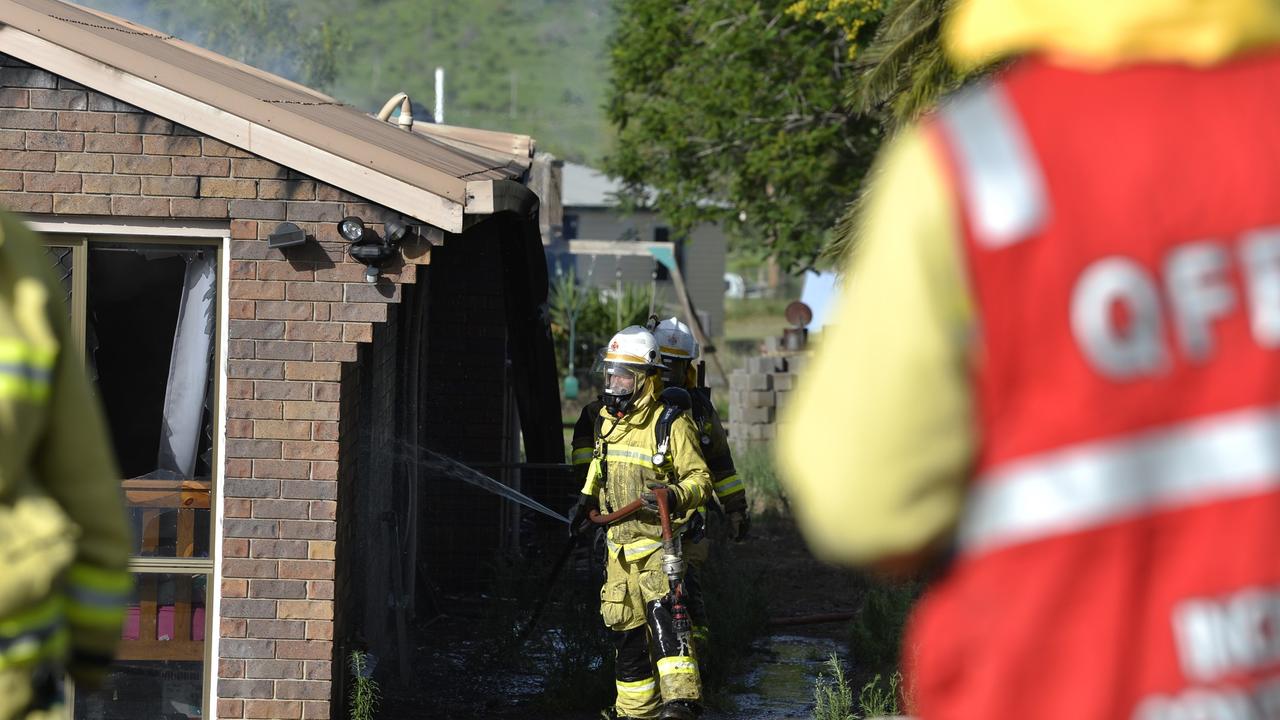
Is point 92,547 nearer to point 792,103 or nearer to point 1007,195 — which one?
point 1007,195

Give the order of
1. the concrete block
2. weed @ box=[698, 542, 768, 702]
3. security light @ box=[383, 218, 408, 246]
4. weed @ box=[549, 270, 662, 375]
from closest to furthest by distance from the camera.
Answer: security light @ box=[383, 218, 408, 246]
weed @ box=[698, 542, 768, 702]
the concrete block
weed @ box=[549, 270, 662, 375]

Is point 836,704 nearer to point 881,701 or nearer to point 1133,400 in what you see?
point 881,701

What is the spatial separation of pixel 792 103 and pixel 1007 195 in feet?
61.7

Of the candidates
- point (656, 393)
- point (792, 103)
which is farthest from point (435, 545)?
point (792, 103)

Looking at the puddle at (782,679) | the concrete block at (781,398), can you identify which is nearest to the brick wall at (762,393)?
the concrete block at (781,398)

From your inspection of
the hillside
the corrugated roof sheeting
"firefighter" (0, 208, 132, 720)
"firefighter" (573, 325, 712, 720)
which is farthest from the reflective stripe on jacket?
the hillside

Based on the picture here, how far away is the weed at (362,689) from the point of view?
703 centimetres

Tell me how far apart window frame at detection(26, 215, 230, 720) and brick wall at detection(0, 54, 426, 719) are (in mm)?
61

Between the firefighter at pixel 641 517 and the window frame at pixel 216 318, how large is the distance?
1849mm

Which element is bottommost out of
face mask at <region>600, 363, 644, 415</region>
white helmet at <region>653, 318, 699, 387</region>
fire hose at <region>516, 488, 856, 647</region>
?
fire hose at <region>516, 488, 856, 647</region>

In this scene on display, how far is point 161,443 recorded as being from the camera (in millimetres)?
6895

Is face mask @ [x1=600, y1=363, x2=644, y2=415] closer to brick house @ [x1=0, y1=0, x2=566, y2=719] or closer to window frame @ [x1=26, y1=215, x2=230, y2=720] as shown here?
brick house @ [x1=0, y1=0, x2=566, y2=719]

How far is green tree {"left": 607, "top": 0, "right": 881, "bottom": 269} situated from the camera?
2012 centimetres

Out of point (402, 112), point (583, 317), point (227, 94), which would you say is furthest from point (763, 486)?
point (583, 317)
